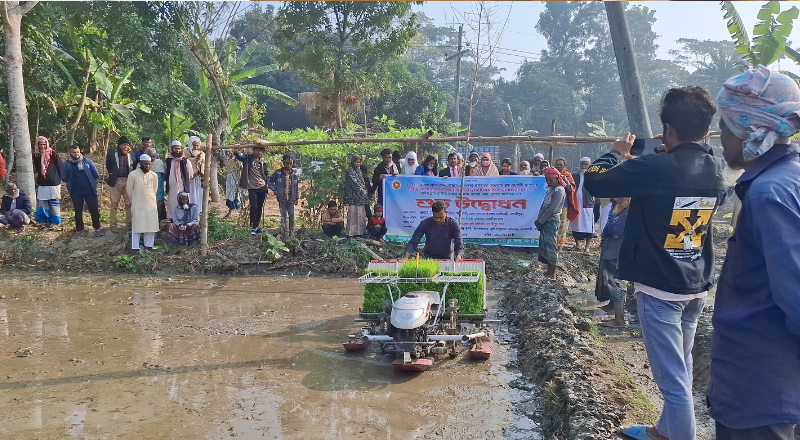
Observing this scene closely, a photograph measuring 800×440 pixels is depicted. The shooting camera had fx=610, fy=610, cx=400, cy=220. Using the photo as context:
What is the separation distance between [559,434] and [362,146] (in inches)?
392

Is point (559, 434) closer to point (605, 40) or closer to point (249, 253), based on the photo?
point (249, 253)

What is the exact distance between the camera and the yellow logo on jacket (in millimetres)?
3365

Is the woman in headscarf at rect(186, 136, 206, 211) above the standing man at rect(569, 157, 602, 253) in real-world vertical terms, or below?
above

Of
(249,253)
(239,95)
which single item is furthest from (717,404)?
(239,95)

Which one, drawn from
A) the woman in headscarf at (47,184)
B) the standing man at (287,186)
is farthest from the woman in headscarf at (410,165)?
the woman in headscarf at (47,184)

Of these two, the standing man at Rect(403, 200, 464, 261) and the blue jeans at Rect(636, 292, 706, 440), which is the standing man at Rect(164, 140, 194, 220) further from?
the blue jeans at Rect(636, 292, 706, 440)

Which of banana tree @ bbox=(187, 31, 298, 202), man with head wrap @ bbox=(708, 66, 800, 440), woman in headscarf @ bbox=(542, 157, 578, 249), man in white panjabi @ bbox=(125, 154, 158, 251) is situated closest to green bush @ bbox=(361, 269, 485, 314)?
man with head wrap @ bbox=(708, 66, 800, 440)

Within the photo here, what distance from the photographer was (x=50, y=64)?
1747 cm

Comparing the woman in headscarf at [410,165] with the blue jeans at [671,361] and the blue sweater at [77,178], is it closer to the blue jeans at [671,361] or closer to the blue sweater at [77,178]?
the blue sweater at [77,178]

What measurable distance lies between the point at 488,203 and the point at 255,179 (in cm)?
477

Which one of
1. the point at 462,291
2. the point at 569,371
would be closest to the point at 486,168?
the point at 462,291

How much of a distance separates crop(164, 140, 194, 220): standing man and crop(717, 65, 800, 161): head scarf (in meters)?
11.4

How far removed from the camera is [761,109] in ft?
7.43

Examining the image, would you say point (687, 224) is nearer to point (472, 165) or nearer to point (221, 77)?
point (472, 165)
